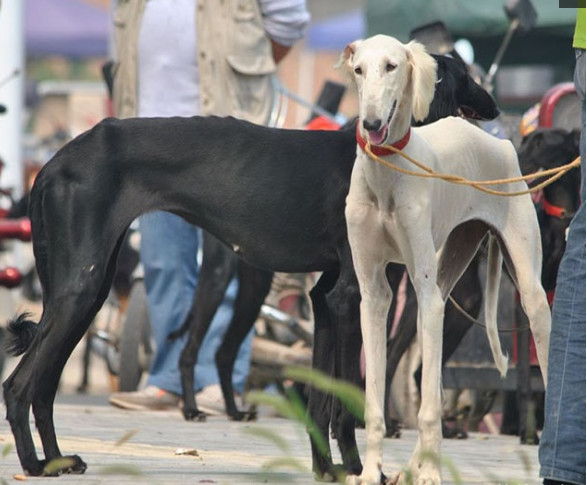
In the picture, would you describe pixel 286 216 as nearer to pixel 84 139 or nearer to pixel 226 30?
pixel 84 139

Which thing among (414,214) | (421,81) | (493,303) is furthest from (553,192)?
(421,81)

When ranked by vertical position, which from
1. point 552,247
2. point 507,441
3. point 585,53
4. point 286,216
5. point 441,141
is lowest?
point 507,441

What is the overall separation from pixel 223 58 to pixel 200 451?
3194 mm

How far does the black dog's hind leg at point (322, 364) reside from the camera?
18.7ft

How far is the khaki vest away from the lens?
30.6 ft

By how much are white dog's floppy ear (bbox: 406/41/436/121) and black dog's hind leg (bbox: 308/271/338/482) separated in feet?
3.91

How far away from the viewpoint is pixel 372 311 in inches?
212

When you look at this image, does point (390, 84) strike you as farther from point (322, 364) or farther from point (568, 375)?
point (322, 364)

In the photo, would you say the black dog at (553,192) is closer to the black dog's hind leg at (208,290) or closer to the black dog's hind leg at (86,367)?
the black dog's hind leg at (208,290)

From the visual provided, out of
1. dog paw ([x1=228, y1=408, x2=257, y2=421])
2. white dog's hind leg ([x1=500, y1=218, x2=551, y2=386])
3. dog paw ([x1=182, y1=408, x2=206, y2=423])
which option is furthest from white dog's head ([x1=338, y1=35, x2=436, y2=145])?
dog paw ([x1=228, y1=408, x2=257, y2=421])

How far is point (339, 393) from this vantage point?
297cm

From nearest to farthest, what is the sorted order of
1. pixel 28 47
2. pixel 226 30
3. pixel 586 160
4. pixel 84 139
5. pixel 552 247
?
pixel 586 160
pixel 84 139
pixel 552 247
pixel 226 30
pixel 28 47

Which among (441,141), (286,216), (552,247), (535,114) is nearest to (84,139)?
(286,216)

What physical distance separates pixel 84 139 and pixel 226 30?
11.4 ft
